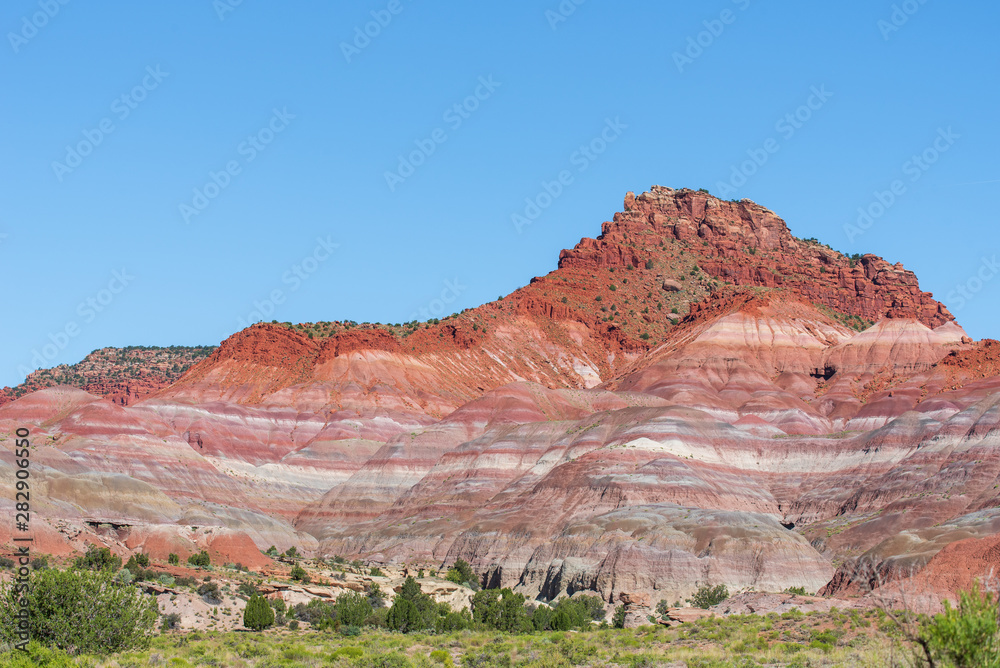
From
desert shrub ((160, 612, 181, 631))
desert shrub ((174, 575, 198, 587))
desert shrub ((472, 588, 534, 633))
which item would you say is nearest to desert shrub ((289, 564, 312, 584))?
desert shrub ((174, 575, 198, 587))

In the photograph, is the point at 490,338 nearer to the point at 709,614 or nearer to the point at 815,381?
the point at 815,381

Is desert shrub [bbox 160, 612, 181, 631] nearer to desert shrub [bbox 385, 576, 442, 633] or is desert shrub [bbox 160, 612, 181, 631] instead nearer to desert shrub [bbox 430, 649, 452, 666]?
desert shrub [bbox 385, 576, 442, 633]

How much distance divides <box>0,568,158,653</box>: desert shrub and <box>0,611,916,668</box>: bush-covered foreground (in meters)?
1.04

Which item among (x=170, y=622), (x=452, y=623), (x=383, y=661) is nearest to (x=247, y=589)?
(x=170, y=622)

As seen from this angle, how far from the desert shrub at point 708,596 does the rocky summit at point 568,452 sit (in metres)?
2.29

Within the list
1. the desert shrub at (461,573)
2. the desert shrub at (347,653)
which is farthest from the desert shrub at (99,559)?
the desert shrub at (461,573)

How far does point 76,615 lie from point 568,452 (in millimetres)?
80507

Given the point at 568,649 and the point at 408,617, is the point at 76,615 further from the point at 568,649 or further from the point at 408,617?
the point at 408,617

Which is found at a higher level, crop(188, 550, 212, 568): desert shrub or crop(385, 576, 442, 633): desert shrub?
crop(188, 550, 212, 568): desert shrub

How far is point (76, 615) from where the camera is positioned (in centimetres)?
4022

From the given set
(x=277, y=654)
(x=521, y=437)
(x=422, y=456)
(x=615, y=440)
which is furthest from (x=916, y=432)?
(x=277, y=654)

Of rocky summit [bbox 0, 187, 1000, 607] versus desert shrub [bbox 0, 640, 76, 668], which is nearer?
desert shrub [bbox 0, 640, 76, 668]

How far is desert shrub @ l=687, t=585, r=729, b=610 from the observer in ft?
232

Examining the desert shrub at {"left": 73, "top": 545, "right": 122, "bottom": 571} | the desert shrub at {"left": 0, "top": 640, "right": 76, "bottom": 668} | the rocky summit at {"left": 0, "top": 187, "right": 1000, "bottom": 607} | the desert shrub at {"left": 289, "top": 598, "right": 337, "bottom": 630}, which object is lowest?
the desert shrub at {"left": 0, "top": 640, "right": 76, "bottom": 668}
